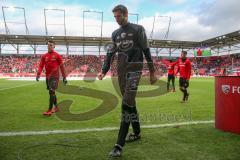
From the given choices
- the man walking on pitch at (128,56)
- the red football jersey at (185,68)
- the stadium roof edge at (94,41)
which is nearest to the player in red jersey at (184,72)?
the red football jersey at (185,68)

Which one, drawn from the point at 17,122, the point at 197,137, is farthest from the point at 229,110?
the point at 17,122

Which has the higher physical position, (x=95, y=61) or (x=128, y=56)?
(x=95, y=61)

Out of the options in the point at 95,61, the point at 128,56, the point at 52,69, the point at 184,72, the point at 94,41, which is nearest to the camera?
the point at 128,56

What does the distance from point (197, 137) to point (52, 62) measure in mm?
4955

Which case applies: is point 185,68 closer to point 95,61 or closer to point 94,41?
point 95,61

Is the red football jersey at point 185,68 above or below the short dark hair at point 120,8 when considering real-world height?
below

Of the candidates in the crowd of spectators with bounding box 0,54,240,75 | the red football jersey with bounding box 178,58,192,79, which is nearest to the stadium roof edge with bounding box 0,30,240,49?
the crowd of spectators with bounding box 0,54,240,75

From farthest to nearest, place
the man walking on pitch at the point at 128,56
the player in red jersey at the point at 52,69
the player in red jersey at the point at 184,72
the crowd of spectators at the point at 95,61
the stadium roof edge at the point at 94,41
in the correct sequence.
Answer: the crowd of spectators at the point at 95,61 < the stadium roof edge at the point at 94,41 < the player in red jersey at the point at 184,72 < the player in red jersey at the point at 52,69 < the man walking on pitch at the point at 128,56

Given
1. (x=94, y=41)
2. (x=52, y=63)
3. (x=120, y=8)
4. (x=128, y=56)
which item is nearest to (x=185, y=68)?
(x=52, y=63)

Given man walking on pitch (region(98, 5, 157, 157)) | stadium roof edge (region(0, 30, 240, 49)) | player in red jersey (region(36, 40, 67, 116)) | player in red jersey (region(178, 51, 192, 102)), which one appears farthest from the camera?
stadium roof edge (region(0, 30, 240, 49))

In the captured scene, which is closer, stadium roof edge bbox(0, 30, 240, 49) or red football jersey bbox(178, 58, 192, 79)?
red football jersey bbox(178, 58, 192, 79)

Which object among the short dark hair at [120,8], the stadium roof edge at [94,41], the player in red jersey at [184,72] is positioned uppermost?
the stadium roof edge at [94,41]

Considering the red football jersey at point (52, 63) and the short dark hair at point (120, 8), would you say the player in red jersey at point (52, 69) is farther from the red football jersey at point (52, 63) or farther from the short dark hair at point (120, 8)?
the short dark hair at point (120, 8)

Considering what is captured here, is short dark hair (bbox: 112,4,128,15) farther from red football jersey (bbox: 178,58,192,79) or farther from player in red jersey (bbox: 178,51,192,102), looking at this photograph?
red football jersey (bbox: 178,58,192,79)
